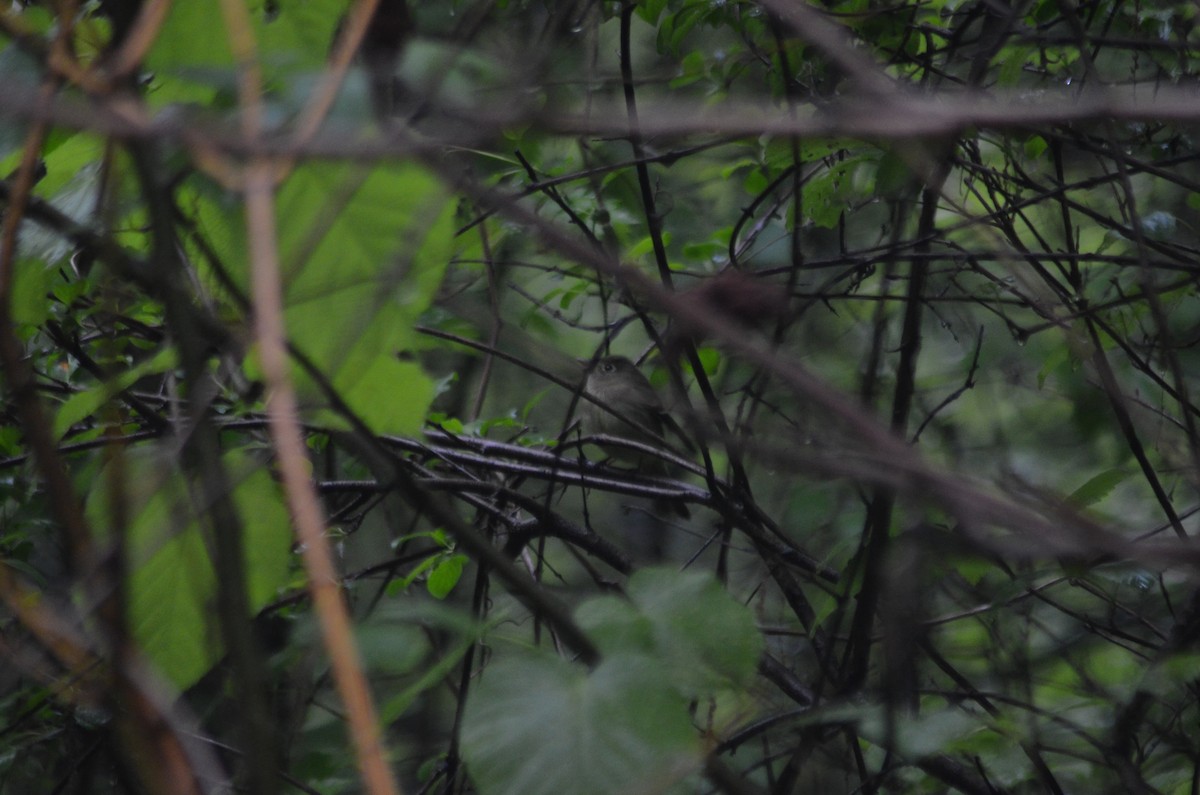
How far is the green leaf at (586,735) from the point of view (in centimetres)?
92

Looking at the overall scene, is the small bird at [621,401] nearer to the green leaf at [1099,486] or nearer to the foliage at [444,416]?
the foliage at [444,416]

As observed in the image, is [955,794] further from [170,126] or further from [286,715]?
[170,126]

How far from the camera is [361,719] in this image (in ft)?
2.16

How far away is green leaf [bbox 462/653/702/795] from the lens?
92cm

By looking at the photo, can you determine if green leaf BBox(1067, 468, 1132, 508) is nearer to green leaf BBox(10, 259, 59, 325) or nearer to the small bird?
green leaf BBox(10, 259, 59, 325)

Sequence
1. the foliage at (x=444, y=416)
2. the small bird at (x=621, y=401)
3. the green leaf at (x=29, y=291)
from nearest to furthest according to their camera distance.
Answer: the foliage at (x=444, y=416) → the green leaf at (x=29, y=291) → the small bird at (x=621, y=401)

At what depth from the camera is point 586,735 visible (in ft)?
3.07

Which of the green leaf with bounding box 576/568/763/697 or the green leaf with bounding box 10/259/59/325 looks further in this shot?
the green leaf with bounding box 10/259/59/325

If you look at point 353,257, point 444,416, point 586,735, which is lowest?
point 586,735

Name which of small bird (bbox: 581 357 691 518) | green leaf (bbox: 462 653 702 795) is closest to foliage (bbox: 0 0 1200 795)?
green leaf (bbox: 462 653 702 795)

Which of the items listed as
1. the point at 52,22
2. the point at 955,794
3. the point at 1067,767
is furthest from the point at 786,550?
the point at 52,22

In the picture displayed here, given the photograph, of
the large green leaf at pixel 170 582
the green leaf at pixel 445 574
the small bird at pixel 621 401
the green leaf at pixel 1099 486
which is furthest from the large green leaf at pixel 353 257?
the small bird at pixel 621 401

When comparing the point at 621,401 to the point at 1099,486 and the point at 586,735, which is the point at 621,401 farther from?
the point at 586,735

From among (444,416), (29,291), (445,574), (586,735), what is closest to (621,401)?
(444,416)
